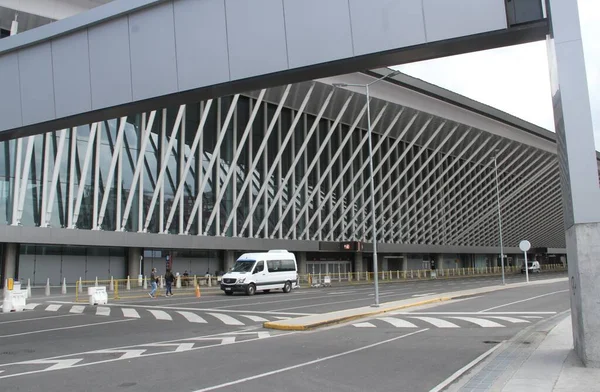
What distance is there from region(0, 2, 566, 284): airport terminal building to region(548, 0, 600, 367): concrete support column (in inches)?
947

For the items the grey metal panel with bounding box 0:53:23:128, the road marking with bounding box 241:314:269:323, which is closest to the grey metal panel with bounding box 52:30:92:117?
the grey metal panel with bounding box 0:53:23:128

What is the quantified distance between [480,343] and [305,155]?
127 feet

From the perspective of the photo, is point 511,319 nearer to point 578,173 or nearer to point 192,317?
point 578,173

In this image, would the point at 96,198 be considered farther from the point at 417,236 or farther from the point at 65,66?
the point at 417,236

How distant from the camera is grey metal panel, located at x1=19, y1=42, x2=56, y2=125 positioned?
13.8 m

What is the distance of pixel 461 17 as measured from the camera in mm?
9867

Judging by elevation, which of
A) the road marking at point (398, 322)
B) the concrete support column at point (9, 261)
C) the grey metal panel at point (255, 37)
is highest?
the grey metal panel at point (255, 37)

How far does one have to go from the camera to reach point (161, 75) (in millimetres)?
12633

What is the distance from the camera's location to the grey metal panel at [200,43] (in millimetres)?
12125

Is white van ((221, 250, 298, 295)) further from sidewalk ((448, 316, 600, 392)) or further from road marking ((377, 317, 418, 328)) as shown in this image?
sidewalk ((448, 316, 600, 392))

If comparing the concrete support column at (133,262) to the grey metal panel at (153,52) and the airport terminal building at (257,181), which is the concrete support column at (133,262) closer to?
the airport terminal building at (257,181)

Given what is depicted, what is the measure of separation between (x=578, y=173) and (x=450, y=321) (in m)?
8.98

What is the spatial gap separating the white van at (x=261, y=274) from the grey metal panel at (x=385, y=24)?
67.0 ft

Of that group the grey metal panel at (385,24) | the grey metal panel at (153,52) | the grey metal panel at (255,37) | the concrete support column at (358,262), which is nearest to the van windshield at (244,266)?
the grey metal panel at (153,52)
